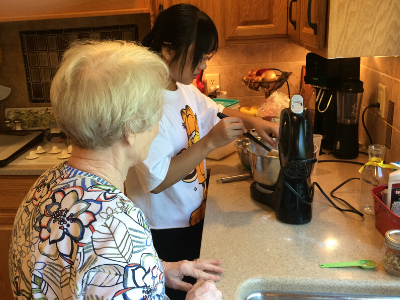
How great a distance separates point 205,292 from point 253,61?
5.42 feet

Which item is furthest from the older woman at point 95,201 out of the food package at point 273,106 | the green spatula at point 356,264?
the food package at point 273,106

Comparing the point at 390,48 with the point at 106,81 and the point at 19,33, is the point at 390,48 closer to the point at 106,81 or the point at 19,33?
the point at 106,81

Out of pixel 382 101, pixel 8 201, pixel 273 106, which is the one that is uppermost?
pixel 382 101

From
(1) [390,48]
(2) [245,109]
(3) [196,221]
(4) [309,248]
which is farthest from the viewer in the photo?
(2) [245,109]

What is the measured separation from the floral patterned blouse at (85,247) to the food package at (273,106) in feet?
4.17

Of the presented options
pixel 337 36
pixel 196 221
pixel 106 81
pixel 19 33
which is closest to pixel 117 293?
pixel 106 81

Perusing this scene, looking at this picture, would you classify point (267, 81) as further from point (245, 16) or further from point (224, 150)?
point (224, 150)

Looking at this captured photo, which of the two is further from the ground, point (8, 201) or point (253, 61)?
point (253, 61)

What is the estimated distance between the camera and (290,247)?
1.03m

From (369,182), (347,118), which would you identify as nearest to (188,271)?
(369,182)

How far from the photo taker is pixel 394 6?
1.11m

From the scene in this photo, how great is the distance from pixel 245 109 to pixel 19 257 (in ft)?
5.03

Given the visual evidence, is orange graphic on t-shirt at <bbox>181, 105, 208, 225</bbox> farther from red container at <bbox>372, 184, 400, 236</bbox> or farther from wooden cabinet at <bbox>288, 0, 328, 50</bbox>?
red container at <bbox>372, 184, 400, 236</bbox>

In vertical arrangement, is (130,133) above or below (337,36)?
below
